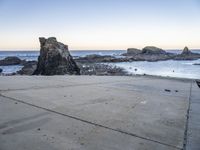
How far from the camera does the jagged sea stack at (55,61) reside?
52.0 feet

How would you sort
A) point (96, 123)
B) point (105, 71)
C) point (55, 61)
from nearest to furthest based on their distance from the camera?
point (96, 123) → point (55, 61) → point (105, 71)

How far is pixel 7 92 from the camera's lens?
5047mm

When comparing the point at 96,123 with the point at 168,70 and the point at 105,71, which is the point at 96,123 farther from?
the point at 168,70

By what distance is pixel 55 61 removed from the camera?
16250 millimetres

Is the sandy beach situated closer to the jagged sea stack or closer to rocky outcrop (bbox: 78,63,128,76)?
the jagged sea stack

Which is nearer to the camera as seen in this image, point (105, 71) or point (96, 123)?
point (96, 123)

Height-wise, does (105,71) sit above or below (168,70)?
above

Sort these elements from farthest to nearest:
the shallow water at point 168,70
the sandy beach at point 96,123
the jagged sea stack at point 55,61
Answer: the shallow water at point 168,70
the jagged sea stack at point 55,61
the sandy beach at point 96,123

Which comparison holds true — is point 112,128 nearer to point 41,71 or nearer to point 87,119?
point 87,119

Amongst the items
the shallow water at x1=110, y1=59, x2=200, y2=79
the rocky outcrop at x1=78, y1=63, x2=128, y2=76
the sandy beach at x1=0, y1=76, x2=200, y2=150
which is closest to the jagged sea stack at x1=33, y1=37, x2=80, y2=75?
the rocky outcrop at x1=78, y1=63, x2=128, y2=76

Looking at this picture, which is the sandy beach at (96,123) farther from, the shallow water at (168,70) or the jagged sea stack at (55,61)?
the shallow water at (168,70)

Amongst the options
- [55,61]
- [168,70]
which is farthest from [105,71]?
[168,70]

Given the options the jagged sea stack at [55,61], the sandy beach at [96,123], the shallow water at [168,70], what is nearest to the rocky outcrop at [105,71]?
the shallow water at [168,70]

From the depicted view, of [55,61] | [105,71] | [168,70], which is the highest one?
[55,61]
